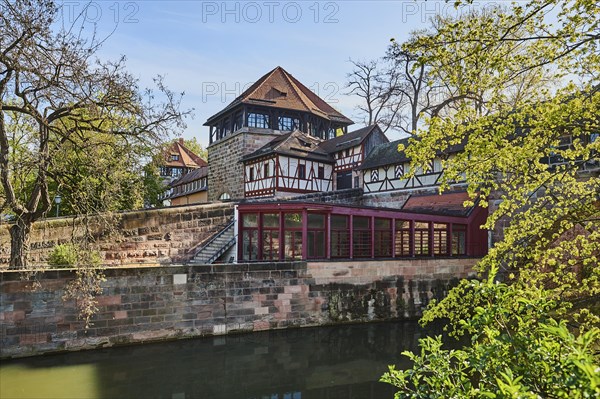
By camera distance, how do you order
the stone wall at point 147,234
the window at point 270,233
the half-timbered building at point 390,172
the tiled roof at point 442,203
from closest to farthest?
1. the stone wall at point 147,234
2. the window at point 270,233
3. the tiled roof at point 442,203
4. the half-timbered building at point 390,172

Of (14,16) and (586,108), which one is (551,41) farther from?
(14,16)

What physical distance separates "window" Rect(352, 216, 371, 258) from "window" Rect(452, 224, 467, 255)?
3502 millimetres

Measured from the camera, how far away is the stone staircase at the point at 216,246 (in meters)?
14.6

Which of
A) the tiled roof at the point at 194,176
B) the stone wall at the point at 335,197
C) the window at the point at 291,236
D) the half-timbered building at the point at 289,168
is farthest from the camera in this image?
the tiled roof at the point at 194,176

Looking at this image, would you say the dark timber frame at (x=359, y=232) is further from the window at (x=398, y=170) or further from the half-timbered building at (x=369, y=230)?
the window at (x=398, y=170)

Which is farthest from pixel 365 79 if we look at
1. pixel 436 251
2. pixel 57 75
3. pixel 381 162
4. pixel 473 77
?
pixel 473 77

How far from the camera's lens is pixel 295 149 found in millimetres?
22766

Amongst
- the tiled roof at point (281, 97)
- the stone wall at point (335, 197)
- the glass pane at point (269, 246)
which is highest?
the tiled roof at point (281, 97)

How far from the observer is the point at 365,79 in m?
28.1

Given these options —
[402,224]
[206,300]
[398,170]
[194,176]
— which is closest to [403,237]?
[402,224]

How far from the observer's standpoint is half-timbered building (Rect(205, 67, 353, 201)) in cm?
2575

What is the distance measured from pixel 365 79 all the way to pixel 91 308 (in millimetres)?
23527

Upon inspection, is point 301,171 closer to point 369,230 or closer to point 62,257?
point 369,230

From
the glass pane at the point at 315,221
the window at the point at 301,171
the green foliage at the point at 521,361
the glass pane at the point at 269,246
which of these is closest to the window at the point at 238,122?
the window at the point at 301,171
